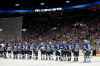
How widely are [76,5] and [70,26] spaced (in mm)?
1237

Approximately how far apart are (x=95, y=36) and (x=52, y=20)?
2547 mm

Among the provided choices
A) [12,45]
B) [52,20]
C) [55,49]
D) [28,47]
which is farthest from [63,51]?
[52,20]

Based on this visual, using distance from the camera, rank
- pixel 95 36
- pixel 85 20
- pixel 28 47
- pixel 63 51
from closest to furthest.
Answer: pixel 63 51, pixel 28 47, pixel 95 36, pixel 85 20

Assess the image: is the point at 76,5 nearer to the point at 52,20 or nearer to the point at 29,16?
the point at 52,20

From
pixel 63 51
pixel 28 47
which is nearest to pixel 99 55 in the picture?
pixel 63 51

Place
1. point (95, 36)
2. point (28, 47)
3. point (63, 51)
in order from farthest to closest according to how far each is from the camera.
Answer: point (95, 36) → point (28, 47) → point (63, 51)

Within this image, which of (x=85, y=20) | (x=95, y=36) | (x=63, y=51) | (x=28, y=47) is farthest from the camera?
(x=85, y=20)

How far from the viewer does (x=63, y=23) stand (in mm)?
14578

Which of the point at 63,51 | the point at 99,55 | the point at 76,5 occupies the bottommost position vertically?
the point at 99,55

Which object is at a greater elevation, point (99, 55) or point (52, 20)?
point (52, 20)

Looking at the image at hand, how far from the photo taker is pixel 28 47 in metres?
11.7

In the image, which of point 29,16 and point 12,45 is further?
point 29,16

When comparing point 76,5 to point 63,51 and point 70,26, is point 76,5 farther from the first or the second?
point 63,51

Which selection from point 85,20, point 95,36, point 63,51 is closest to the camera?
point 63,51
